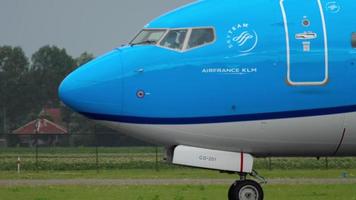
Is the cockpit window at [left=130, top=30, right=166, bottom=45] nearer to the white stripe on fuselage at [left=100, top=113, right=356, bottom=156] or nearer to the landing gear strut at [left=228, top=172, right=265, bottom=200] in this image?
the white stripe on fuselage at [left=100, top=113, right=356, bottom=156]

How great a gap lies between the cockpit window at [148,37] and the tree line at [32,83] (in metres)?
96.8

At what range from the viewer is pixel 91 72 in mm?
15797

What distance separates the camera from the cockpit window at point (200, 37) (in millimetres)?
16062

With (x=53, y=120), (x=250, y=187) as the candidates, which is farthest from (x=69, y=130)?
(x=250, y=187)

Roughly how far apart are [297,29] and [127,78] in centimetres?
273

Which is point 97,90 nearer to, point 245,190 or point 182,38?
point 182,38

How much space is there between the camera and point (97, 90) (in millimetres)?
15672

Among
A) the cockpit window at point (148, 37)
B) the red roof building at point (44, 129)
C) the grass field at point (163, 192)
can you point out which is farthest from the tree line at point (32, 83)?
the cockpit window at point (148, 37)

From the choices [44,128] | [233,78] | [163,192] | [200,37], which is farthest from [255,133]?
[44,128]

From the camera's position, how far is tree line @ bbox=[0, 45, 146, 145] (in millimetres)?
127544

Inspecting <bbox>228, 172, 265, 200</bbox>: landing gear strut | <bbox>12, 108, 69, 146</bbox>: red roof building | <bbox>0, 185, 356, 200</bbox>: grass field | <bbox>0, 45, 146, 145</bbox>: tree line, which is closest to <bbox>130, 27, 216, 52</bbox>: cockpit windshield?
<bbox>228, 172, 265, 200</bbox>: landing gear strut

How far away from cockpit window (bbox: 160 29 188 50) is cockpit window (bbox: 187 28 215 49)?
12 centimetres

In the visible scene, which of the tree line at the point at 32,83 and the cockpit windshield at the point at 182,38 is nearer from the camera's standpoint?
the cockpit windshield at the point at 182,38

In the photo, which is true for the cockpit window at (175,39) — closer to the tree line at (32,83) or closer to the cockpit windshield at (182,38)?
the cockpit windshield at (182,38)
